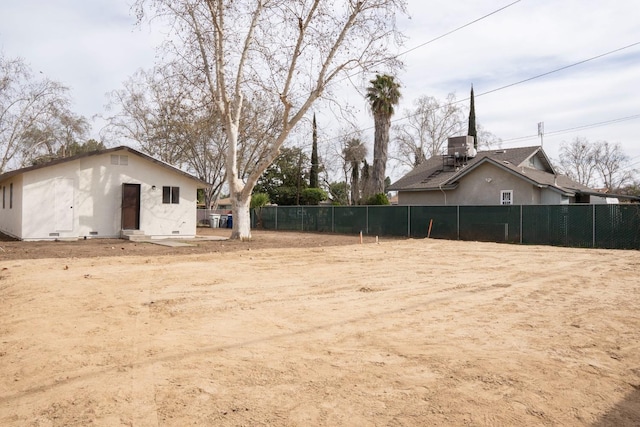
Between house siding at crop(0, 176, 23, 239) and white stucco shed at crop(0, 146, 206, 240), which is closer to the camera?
white stucco shed at crop(0, 146, 206, 240)

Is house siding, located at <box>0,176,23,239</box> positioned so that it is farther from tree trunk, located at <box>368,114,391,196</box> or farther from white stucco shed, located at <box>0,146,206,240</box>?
tree trunk, located at <box>368,114,391,196</box>

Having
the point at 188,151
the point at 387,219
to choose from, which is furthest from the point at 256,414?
the point at 188,151

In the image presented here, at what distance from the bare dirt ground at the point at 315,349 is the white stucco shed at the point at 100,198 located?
10.8 meters

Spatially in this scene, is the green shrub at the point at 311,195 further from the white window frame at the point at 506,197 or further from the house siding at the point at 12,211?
the house siding at the point at 12,211

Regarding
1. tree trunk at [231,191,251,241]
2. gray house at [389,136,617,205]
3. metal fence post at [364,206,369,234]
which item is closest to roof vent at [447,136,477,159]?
gray house at [389,136,617,205]

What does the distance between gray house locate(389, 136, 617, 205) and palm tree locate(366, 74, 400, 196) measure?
4.58 meters

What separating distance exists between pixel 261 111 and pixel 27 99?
18832 millimetres

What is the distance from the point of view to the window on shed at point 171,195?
23.2 metres

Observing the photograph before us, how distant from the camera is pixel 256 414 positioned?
3.79m

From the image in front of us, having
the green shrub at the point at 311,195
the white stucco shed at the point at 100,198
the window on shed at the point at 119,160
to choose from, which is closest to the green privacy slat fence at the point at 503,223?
the white stucco shed at the point at 100,198

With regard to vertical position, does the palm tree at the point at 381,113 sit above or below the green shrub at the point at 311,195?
above

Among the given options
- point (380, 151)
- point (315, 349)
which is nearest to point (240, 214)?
point (315, 349)

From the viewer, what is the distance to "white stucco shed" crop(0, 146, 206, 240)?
66.5ft

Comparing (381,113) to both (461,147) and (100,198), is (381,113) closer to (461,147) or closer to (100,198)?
(461,147)
